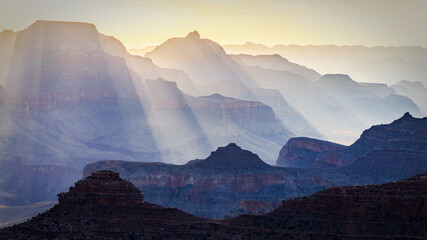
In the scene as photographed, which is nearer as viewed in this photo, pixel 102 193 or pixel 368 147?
pixel 102 193

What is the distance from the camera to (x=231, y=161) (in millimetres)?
152250

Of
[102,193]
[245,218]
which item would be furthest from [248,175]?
[102,193]

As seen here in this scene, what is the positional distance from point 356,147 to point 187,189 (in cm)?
4220

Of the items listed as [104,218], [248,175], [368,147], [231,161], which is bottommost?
[104,218]

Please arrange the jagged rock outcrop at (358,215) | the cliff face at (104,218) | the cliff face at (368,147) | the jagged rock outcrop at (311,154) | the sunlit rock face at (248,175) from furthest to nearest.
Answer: the jagged rock outcrop at (311,154), the cliff face at (368,147), the sunlit rock face at (248,175), the jagged rock outcrop at (358,215), the cliff face at (104,218)

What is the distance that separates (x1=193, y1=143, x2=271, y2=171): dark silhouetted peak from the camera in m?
152

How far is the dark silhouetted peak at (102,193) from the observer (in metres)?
75.0

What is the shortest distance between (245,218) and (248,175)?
72.4 m

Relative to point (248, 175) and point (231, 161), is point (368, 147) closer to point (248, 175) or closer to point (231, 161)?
point (231, 161)

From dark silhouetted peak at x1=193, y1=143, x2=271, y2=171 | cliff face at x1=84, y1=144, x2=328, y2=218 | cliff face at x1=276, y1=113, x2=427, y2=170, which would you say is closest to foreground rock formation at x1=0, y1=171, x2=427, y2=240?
cliff face at x1=84, y1=144, x2=328, y2=218

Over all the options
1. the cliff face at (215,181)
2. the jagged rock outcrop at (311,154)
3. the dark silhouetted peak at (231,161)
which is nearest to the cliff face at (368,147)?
the jagged rock outcrop at (311,154)

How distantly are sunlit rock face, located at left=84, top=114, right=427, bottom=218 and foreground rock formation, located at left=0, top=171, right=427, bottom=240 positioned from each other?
6077 cm

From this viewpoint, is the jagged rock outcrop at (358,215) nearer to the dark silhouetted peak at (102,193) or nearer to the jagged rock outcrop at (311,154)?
the dark silhouetted peak at (102,193)

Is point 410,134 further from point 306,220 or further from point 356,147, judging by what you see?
point 306,220
